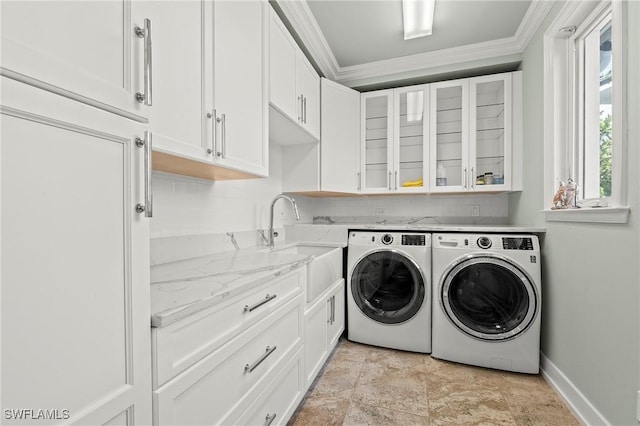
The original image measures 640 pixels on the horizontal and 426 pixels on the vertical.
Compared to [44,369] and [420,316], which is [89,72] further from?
[420,316]

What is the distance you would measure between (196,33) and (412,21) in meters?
1.71

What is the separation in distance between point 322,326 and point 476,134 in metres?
2.17

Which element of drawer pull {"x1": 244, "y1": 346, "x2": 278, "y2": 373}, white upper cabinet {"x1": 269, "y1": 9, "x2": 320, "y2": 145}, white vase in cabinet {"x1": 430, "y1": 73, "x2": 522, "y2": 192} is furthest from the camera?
white vase in cabinet {"x1": 430, "y1": 73, "x2": 522, "y2": 192}

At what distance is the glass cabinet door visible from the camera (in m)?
2.73

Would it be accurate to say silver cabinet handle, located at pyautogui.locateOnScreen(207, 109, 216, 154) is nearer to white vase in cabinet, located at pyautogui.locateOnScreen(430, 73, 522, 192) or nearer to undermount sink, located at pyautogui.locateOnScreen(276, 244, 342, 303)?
undermount sink, located at pyautogui.locateOnScreen(276, 244, 342, 303)

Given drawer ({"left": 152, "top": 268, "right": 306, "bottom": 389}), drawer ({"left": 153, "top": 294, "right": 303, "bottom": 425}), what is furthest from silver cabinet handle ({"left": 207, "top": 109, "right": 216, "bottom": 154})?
drawer ({"left": 153, "top": 294, "right": 303, "bottom": 425})

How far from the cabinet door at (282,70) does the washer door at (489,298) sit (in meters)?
1.66

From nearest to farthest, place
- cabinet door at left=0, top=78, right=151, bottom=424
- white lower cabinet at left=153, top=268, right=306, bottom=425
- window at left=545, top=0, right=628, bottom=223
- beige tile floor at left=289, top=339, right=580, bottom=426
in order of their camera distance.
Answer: cabinet door at left=0, top=78, right=151, bottom=424
white lower cabinet at left=153, top=268, right=306, bottom=425
window at left=545, top=0, right=628, bottom=223
beige tile floor at left=289, top=339, right=580, bottom=426

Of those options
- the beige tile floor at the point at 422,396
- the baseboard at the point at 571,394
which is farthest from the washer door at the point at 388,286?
the baseboard at the point at 571,394

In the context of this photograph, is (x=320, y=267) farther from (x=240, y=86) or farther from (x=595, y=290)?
(x=595, y=290)

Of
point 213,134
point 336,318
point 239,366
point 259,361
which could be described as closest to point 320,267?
point 336,318

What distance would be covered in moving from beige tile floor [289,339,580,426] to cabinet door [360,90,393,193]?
5.31 feet

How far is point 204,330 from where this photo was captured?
91 cm

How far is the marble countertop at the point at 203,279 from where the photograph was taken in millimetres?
812
